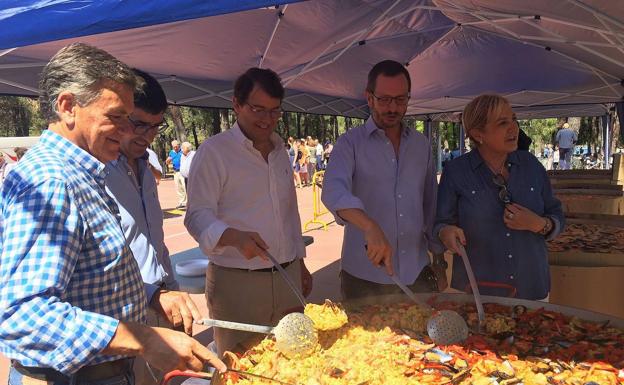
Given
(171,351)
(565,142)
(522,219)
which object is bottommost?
(565,142)

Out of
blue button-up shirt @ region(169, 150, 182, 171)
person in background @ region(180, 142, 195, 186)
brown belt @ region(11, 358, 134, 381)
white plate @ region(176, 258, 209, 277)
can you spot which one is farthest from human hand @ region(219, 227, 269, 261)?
blue button-up shirt @ region(169, 150, 182, 171)

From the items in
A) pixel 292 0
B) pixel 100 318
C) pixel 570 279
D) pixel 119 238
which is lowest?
pixel 570 279

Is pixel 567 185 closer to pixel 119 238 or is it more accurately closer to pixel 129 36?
pixel 129 36

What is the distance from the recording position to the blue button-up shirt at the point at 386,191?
7.61 feet

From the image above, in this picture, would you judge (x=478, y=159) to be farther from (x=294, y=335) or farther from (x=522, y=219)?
(x=294, y=335)

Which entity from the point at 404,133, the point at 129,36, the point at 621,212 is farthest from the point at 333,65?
the point at 621,212

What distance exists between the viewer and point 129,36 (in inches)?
120

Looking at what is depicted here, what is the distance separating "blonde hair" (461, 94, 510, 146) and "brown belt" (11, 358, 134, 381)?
182cm

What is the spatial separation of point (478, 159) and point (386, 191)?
49cm

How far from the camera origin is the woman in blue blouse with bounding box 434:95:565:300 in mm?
2131

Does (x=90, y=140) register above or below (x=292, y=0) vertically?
below

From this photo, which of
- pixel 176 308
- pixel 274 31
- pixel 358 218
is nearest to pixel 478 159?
pixel 358 218

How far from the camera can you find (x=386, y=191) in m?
2.33

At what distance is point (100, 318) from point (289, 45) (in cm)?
342
